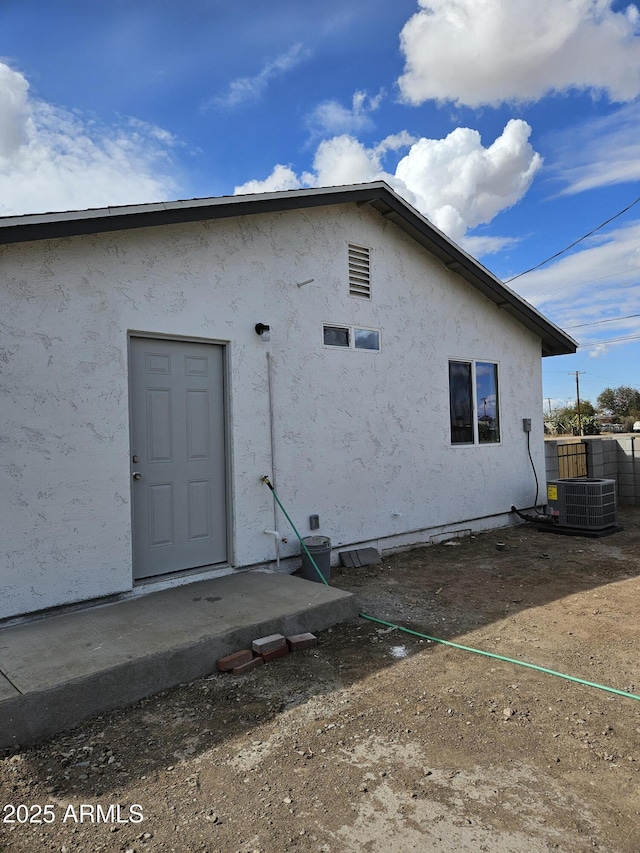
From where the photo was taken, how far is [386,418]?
709 centimetres

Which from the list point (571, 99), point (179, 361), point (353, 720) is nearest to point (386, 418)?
point (179, 361)

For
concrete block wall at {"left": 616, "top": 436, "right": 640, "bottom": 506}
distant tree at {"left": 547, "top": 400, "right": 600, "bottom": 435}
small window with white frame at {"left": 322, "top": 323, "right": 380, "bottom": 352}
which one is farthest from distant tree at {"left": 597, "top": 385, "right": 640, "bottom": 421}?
small window with white frame at {"left": 322, "top": 323, "right": 380, "bottom": 352}

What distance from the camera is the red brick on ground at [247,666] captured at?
3.61 meters

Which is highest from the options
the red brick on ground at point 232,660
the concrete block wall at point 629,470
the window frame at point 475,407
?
the window frame at point 475,407

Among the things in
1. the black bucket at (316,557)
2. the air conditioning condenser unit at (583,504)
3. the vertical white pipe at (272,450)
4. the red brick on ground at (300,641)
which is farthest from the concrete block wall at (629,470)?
the red brick on ground at (300,641)

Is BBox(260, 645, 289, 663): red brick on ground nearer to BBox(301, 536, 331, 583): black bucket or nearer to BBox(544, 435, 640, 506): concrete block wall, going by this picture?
BBox(301, 536, 331, 583): black bucket

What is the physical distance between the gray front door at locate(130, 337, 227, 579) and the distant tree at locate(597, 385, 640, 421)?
60894 millimetres

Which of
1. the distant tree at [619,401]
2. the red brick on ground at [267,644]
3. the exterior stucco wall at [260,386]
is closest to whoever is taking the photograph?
the red brick on ground at [267,644]

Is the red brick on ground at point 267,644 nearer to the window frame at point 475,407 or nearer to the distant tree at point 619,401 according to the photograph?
the window frame at point 475,407

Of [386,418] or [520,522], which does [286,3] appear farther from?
[520,522]

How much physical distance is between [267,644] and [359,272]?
485 centimetres

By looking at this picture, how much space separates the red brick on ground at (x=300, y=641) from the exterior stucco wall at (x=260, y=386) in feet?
5.17

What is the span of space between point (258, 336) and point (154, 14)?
12.1ft

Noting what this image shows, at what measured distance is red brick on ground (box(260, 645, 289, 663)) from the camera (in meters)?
3.79
